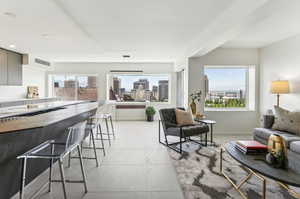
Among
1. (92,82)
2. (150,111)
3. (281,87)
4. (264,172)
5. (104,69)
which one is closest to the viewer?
(264,172)

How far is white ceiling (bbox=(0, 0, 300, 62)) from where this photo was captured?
7.89 ft

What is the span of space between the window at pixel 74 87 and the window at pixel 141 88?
0.91 metres

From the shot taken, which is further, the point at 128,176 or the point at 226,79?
the point at 226,79

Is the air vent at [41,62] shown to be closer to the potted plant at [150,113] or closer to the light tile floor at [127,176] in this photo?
the potted plant at [150,113]

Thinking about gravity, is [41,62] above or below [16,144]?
above

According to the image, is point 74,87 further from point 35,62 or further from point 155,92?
point 155,92

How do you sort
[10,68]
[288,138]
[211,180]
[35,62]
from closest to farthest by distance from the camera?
[211,180], [288,138], [10,68], [35,62]

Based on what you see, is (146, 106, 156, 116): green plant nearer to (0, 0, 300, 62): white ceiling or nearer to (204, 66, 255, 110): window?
(204, 66, 255, 110): window

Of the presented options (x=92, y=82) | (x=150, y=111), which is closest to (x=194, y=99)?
(x=150, y=111)

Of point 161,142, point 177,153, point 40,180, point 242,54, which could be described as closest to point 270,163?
point 177,153

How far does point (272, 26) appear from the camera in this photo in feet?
11.0

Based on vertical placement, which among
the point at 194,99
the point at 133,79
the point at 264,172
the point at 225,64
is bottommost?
the point at 264,172

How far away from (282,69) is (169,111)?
2722 millimetres

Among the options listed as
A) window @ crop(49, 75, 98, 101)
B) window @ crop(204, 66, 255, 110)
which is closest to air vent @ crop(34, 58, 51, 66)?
window @ crop(49, 75, 98, 101)
